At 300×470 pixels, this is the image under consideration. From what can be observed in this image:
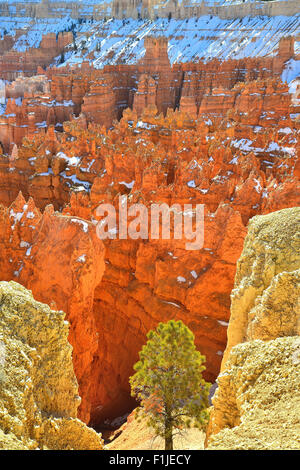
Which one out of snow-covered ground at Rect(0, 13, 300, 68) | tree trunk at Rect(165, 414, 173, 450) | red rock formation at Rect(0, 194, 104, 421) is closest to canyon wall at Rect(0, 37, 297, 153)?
snow-covered ground at Rect(0, 13, 300, 68)

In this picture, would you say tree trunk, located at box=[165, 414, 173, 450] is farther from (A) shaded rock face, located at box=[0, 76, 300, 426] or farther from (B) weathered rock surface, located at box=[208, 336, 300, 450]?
(A) shaded rock face, located at box=[0, 76, 300, 426]

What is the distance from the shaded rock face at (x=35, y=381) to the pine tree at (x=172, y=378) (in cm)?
103

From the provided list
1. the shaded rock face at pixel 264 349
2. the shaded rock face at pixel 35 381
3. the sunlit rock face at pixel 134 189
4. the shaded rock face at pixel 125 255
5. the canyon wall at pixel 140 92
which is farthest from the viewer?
the canyon wall at pixel 140 92

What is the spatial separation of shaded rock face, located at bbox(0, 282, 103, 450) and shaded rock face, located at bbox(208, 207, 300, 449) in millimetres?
1569

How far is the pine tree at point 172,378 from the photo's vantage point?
5715mm

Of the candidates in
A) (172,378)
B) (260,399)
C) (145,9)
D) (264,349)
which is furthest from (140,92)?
(145,9)

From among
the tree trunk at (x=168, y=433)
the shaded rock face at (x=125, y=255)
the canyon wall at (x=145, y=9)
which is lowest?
the tree trunk at (x=168, y=433)

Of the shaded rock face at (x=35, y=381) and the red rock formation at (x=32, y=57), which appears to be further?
the red rock formation at (x=32, y=57)

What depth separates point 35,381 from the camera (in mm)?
4586

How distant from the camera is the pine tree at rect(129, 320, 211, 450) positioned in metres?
5.71

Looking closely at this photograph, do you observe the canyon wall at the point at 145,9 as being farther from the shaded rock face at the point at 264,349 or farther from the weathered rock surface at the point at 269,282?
the shaded rock face at the point at 264,349

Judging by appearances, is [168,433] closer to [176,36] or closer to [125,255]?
[125,255]

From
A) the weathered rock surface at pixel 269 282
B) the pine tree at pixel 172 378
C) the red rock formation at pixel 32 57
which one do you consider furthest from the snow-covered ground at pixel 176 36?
the pine tree at pixel 172 378
